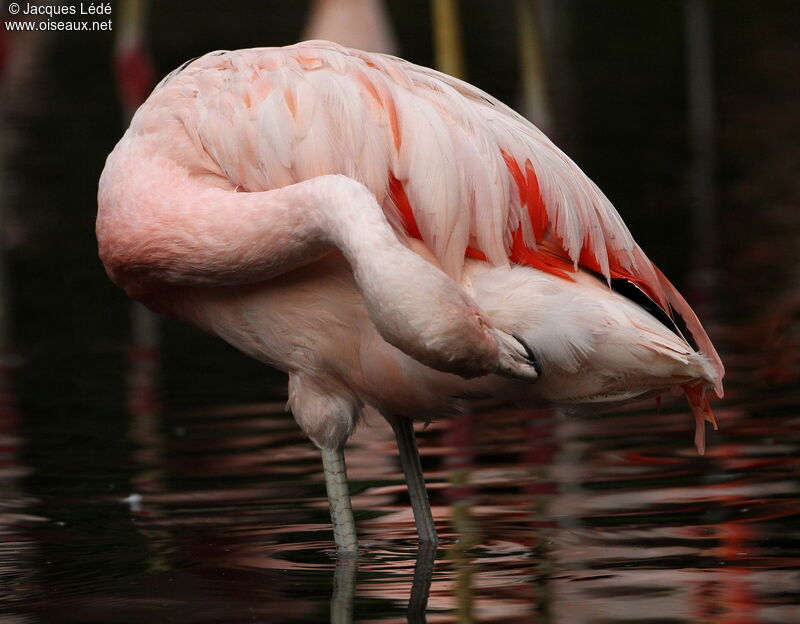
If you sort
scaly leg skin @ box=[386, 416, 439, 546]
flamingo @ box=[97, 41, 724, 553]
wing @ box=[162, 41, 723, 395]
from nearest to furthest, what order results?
flamingo @ box=[97, 41, 724, 553] < wing @ box=[162, 41, 723, 395] < scaly leg skin @ box=[386, 416, 439, 546]

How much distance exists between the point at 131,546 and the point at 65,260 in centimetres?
600

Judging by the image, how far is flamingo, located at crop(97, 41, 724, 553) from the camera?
436 centimetres

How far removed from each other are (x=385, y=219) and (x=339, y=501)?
1.08m

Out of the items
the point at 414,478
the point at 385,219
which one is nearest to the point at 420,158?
the point at 385,219

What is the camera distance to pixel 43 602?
175 inches

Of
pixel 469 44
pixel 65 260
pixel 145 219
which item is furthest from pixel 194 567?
pixel 469 44

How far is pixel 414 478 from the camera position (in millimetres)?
5035

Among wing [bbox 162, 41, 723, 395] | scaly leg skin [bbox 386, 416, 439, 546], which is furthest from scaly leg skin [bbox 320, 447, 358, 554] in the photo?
wing [bbox 162, 41, 723, 395]

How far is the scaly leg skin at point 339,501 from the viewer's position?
487cm

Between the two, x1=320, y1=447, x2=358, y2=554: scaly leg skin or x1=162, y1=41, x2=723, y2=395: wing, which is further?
x1=320, y1=447, x2=358, y2=554: scaly leg skin

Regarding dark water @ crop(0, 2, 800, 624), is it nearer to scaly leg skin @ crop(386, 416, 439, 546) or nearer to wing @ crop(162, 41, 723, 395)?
scaly leg skin @ crop(386, 416, 439, 546)

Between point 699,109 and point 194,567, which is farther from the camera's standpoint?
point 699,109

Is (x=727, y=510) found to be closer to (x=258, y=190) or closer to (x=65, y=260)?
(x=258, y=190)

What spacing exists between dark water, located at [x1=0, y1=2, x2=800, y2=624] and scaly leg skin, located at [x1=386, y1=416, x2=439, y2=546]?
3.4 inches
